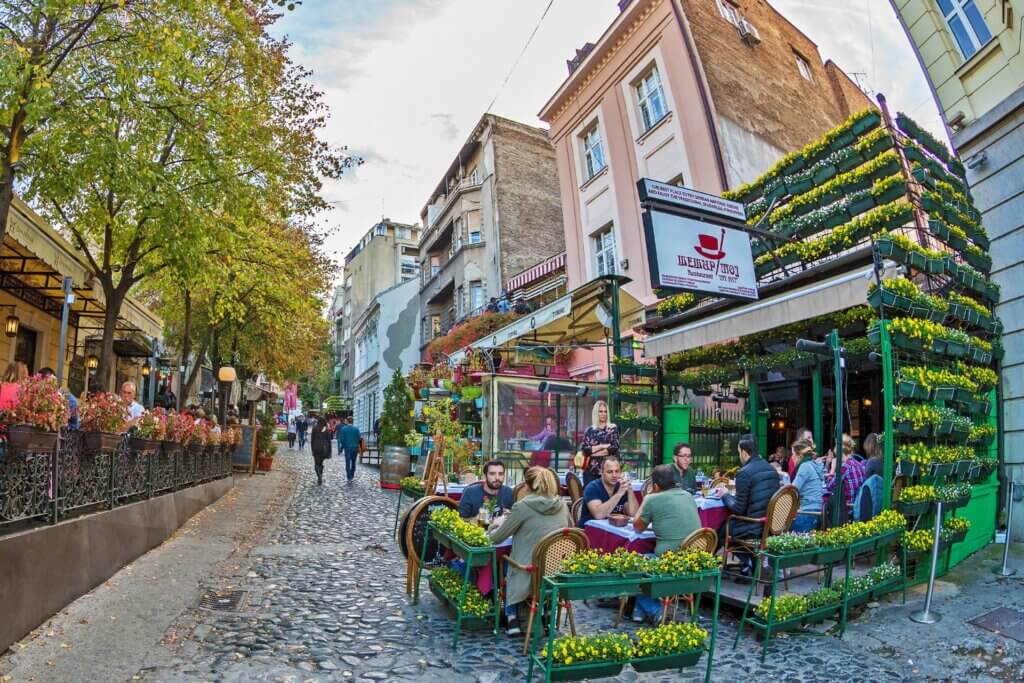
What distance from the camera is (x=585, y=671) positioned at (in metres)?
4.07

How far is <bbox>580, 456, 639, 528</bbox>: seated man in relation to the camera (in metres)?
6.62

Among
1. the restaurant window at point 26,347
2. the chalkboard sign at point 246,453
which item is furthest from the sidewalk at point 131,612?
the chalkboard sign at point 246,453

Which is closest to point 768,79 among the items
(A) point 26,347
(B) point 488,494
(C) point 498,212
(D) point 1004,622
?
(C) point 498,212

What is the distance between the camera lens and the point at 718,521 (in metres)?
6.93

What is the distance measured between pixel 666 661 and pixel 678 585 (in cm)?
47

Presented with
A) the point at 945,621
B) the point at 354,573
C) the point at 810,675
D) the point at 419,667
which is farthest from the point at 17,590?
the point at 945,621

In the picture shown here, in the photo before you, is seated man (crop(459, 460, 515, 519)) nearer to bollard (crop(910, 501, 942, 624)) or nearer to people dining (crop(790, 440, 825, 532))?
people dining (crop(790, 440, 825, 532))

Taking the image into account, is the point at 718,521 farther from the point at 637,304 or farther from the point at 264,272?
the point at 264,272

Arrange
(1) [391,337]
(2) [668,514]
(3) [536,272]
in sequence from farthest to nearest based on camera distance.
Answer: (1) [391,337]
(3) [536,272]
(2) [668,514]

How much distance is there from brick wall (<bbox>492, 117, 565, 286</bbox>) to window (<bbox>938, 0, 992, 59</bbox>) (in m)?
18.9

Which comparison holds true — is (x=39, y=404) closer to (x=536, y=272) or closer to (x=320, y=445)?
(x=320, y=445)

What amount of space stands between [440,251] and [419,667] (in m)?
32.4

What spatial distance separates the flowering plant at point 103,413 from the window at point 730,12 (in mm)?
17968

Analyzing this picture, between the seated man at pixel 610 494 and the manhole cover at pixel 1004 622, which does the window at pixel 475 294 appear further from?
the manhole cover at pixel 1004 622
